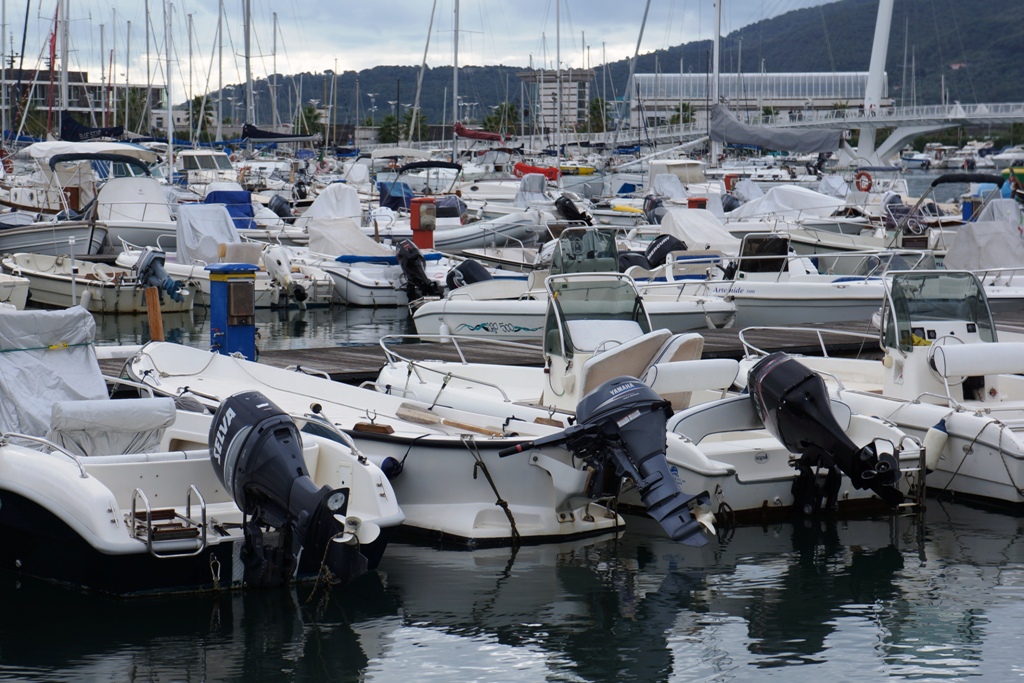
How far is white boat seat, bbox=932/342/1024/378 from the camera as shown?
10.5m

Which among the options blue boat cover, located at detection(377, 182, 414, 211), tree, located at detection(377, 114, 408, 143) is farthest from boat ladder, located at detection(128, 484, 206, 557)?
tree, located at detection(377, 114, 408, 143)

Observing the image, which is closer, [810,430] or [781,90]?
[810,430]

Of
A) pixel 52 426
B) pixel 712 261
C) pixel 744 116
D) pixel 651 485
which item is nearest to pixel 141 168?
pixel 712 261

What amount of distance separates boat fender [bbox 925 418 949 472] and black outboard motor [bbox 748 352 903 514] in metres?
0.88

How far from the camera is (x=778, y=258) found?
18500 millimetres

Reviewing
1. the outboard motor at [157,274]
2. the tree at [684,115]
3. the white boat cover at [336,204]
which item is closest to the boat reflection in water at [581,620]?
the outboard motor at [157,274]

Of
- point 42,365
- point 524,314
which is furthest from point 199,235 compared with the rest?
point 42,365

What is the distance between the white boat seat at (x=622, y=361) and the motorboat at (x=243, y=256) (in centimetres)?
1346

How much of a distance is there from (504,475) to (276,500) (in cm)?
213

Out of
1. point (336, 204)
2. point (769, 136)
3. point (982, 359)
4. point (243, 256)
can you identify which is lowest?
point (982, 359)

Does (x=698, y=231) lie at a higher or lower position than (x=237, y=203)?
lower

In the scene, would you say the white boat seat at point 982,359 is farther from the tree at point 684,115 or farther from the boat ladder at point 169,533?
the tree at point 684,115

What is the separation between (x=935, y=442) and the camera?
10391 millimetres

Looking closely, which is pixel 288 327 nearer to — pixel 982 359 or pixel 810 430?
pixel 982 359
